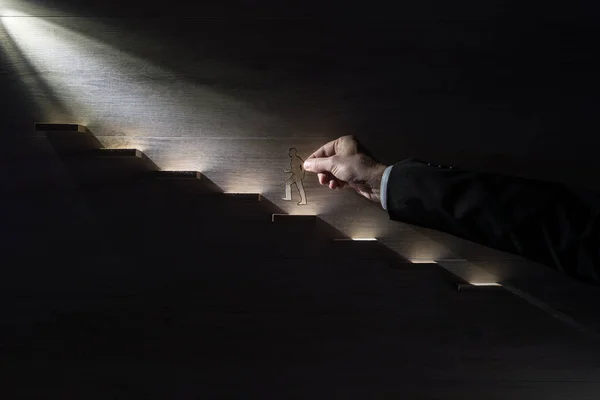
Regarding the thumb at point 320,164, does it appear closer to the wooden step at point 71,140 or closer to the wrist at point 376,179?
the wrist at point 376,179

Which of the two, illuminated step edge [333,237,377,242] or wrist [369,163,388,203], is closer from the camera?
wrist [369,163,388,203]

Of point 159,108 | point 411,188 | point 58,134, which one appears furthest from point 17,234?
Result: point 411,188

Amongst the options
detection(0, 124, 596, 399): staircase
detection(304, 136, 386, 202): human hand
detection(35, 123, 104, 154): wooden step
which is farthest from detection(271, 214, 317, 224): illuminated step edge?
detection(35, 123, 104, 154): wooden step

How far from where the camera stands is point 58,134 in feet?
3.82

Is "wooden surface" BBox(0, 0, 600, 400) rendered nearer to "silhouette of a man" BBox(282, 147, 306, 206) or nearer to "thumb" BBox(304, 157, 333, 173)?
"silhouette of a man" BBox(282, 147, 306, 206)

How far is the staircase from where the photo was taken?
1.19 m

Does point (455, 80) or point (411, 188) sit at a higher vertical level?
point (455, 80)

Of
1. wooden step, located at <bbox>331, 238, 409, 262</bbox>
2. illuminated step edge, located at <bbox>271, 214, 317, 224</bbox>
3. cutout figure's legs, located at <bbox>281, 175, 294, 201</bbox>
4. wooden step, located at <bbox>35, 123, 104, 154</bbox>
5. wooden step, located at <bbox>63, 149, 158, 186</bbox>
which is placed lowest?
wooden step, located at <bbox>331, 238, 409, 262</bbox>

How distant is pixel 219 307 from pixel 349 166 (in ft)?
1.71

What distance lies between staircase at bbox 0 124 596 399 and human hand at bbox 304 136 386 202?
20 cm

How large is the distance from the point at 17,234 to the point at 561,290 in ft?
4.29

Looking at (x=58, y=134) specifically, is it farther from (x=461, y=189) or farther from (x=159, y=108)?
(x=461, y=189)

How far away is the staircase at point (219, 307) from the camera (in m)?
1.19

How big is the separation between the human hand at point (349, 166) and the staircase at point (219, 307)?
0.65 ft
